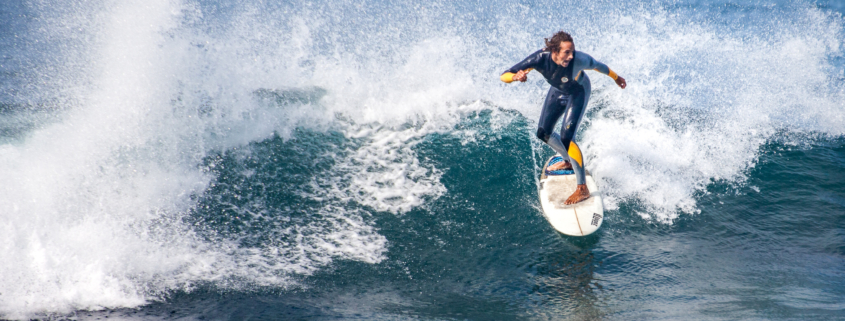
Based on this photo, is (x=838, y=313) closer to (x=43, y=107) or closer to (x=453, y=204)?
(x=453, y=204)

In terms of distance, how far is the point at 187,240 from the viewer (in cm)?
474

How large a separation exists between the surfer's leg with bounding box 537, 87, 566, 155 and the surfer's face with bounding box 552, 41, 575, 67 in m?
0.50

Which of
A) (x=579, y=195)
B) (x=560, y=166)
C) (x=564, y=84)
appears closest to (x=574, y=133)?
(x=564, y=84)

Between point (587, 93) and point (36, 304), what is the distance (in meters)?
5.59

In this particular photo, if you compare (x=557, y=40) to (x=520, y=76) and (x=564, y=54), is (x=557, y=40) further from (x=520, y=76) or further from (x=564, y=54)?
(x=520, y=76)

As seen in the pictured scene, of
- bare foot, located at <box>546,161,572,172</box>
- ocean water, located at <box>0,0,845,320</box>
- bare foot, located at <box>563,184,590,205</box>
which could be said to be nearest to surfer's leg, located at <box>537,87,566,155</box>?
bare foot, located at <box>563,184,590,205</box>

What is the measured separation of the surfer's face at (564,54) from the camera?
14.0 feet

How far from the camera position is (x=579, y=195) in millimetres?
5281

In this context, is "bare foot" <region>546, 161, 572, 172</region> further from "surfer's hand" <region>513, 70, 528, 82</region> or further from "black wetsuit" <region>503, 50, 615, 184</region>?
"surfer's hand" <region>513, 70, 528, 82</region>

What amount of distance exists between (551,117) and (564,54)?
860 millimetres

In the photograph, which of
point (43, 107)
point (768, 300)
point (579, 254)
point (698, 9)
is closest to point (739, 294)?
point (768, 300)

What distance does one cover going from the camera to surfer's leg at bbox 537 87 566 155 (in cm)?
492

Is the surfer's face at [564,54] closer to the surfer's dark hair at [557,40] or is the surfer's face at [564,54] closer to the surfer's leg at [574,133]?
the surfer's dark hair at [557,40]

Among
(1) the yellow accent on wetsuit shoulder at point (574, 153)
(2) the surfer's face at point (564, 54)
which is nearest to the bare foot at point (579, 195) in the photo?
(1) the yellow accent on wetsuit shoulder at point (574, 153)
